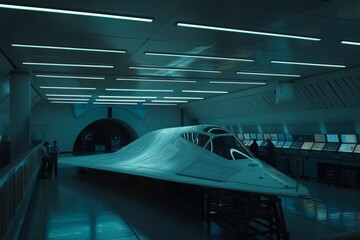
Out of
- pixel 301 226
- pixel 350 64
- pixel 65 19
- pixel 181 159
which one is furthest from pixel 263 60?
pixel 65 19

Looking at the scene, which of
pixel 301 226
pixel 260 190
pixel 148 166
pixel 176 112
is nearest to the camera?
pixel 260 190

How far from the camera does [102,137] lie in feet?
155

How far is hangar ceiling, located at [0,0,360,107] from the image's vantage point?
6.66 metres

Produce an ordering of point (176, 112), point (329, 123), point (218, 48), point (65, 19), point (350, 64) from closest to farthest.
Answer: point (65, 19) → point (218, 48) → point (350, 64) → point (329, 123) → point (176, 112)

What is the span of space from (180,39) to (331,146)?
10.8m

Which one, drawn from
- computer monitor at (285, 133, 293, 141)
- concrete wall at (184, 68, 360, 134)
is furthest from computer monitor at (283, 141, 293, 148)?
concrete wall at (184, 68, 360, 134)

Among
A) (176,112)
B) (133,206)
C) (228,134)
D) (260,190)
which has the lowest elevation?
(133,206)

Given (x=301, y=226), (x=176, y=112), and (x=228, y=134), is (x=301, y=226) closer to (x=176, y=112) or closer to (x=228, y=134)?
(x=228, y=134)

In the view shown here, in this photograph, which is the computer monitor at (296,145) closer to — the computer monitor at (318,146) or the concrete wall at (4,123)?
the computer monitor at (318,146)

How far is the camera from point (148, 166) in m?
11.4

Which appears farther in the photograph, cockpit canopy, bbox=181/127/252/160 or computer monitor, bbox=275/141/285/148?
computer monitor, bbox=275/141/285/148

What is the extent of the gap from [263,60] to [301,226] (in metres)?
6.16

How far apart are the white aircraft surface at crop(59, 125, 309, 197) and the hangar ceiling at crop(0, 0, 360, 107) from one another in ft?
8.86

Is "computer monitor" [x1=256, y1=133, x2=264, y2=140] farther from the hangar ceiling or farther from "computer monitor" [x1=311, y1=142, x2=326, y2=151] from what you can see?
the hangar ceiling
